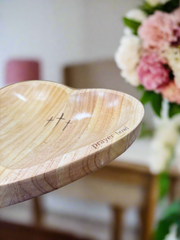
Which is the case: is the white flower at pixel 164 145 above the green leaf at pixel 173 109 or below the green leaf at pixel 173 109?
below

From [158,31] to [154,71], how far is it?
2.6 inches

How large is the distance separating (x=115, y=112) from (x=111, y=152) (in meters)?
0.08

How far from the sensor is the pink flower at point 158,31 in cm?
40

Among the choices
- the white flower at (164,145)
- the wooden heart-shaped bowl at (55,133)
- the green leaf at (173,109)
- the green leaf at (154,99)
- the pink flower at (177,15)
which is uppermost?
the pink flower at (177,15)

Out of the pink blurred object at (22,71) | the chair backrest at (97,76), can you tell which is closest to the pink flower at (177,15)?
the chair backrest at (97,76)

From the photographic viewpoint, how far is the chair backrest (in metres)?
1.33

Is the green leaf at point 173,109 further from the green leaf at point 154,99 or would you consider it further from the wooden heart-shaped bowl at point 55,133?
the wooden heart-shaped bowl at point 55,133

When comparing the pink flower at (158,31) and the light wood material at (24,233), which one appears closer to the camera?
the pink flower at (158,31)

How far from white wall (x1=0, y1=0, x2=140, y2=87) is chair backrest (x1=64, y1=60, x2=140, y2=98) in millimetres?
43

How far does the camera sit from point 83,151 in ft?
0.58

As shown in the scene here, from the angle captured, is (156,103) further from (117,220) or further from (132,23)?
(117,220)

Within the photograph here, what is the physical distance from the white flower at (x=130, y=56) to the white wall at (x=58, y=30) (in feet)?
2.99

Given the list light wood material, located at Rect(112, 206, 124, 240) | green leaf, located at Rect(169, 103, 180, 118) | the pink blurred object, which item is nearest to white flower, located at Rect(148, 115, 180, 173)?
green leaf, located at Rect(169, 103, 180, 118)

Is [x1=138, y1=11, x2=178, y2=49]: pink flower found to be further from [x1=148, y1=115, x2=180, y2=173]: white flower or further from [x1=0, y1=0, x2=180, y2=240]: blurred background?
[x1=0, y1=0, x2=180, y2=240]: blurred background
